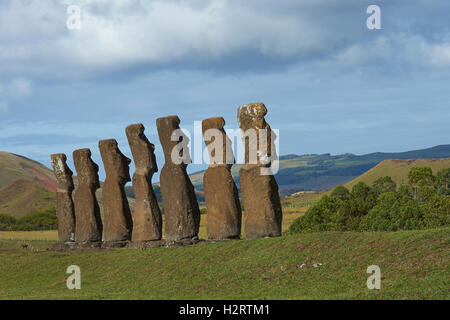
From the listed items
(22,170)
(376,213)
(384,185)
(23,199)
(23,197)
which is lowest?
(23,199)

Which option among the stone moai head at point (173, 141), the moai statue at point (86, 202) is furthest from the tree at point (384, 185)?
the stone moai head at point (173, 141)

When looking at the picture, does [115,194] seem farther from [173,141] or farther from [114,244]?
[173,141]

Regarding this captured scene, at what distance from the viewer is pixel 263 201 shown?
2231 centimetres

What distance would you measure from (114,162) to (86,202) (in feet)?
8.63

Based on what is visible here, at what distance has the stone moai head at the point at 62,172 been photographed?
99.9 ft

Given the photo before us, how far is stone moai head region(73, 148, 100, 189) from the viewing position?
2894 cm

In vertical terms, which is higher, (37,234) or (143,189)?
(143,189)

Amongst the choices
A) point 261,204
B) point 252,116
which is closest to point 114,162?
point 252,116

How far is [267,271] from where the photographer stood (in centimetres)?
1791

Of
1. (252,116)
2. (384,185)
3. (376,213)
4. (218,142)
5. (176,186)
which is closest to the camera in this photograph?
(252,116)

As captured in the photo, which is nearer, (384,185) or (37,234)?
(37,234)

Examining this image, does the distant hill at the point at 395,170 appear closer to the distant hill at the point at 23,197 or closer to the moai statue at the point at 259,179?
the distant hill at the point at 23,197
